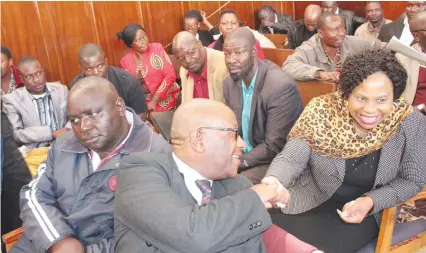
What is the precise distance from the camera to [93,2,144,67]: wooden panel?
5.13 metres

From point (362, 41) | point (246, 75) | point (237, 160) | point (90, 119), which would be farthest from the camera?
point (362, 41)

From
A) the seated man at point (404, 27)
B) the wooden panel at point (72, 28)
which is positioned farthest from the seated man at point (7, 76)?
the seated man at point (404, 27)

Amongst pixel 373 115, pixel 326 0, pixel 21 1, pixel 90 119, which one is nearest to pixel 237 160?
pixel 90 119

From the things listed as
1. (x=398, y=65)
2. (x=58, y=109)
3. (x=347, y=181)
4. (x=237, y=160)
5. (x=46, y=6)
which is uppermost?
(x=46, y=6)

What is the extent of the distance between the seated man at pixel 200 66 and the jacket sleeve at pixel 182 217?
2.10 metres

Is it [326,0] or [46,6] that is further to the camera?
[326,0]

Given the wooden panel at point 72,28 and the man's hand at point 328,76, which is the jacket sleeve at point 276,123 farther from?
the wooden panel at point 72,28

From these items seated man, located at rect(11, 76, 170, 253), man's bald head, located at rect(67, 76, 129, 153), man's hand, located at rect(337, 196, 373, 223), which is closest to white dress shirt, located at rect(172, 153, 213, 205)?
seated man, located at rect(11, 76, 170, 253)

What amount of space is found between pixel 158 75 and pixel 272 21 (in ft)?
10.1

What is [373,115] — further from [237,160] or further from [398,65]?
[237,160]

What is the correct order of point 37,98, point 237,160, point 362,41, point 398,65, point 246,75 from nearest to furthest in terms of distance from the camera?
point 237,160
point 398,65
point 246,75
point 37,98
point 362,41

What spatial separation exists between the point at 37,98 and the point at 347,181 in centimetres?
248

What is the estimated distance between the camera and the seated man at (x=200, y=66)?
3.30 meters

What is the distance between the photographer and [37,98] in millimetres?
3271
